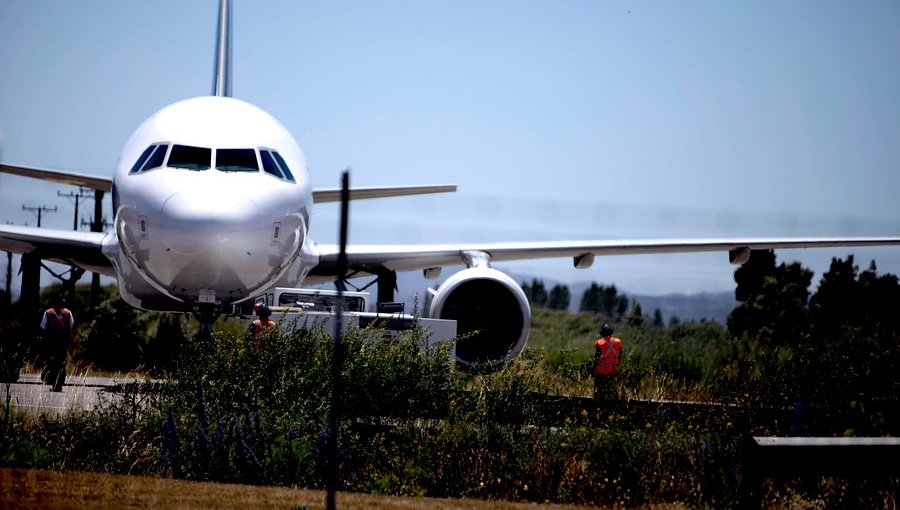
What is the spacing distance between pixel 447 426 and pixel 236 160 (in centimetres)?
518

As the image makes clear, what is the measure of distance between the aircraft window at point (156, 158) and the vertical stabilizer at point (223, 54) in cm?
668

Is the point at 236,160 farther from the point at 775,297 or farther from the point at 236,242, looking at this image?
the point at 775,297

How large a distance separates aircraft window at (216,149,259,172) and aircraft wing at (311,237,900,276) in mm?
3956

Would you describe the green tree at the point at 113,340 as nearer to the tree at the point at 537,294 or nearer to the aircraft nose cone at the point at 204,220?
the aircraft nose cone at the point at 204,220

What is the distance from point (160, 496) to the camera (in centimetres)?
778

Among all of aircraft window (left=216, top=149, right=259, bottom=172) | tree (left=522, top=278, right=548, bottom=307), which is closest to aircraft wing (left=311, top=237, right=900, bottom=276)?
aircraft window (left=216, top=149, right=259, bottom=172)

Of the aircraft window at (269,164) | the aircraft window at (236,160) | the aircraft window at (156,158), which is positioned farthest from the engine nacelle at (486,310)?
the aircraft window at (156,158)

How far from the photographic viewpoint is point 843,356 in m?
12.4

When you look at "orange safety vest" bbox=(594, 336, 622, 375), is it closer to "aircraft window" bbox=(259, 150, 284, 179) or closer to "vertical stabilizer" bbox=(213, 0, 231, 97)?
"aircraft window" bbox=(259, 150, 284, 179)

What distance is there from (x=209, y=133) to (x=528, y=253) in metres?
6.36

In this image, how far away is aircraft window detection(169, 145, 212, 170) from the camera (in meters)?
13.5

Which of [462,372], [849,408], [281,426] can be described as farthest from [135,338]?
[849,408]

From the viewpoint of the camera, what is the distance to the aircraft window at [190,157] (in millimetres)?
13492

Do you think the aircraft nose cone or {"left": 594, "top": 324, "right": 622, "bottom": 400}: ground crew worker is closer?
the aircraft nose cone
